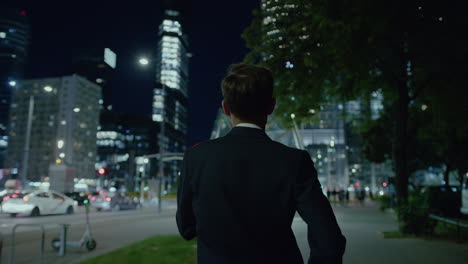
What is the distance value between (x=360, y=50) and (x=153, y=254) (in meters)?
7.83

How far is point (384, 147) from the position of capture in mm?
31312

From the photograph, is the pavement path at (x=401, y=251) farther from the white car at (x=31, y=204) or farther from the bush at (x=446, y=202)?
the bush at (x=446, y=202)

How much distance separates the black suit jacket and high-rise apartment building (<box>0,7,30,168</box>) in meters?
6.26

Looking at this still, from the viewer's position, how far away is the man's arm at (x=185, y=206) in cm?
197

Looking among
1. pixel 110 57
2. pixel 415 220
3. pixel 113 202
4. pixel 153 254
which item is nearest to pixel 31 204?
pixel 153 254

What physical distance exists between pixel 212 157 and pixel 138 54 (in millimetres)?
22484

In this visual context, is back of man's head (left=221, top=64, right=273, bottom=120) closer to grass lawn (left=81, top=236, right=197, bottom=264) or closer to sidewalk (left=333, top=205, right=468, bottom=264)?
grass lawn (left=81, top=236, right=197, bottom=264)

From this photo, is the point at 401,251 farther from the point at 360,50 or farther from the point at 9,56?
the point at 9,56

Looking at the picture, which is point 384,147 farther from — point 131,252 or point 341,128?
point 341,128

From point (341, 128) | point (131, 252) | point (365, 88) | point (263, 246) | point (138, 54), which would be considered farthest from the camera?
point (341, 128)

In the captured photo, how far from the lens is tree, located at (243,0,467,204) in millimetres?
9430

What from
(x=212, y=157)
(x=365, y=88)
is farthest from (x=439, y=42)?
(x=212, y=157)

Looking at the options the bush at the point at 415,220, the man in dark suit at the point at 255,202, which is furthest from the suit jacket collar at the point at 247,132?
the bush at the point at 415,220

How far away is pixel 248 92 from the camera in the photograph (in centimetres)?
197
